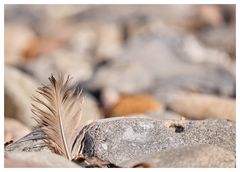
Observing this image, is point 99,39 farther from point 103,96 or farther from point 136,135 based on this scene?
point 136,135

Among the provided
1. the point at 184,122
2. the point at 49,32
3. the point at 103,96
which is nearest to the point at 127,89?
the point at 103,96

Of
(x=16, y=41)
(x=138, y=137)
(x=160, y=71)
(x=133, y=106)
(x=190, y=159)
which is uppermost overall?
(x=16, y=41)

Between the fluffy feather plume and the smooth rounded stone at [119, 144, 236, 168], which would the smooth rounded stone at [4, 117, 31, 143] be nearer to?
the fluffy feather plume

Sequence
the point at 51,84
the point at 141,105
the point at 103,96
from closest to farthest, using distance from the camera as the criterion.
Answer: the point at 51,84 < the point at 141,105 < the point at 103,96

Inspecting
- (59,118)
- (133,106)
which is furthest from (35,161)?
(133,106)

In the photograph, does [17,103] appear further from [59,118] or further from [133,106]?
[59,118]
